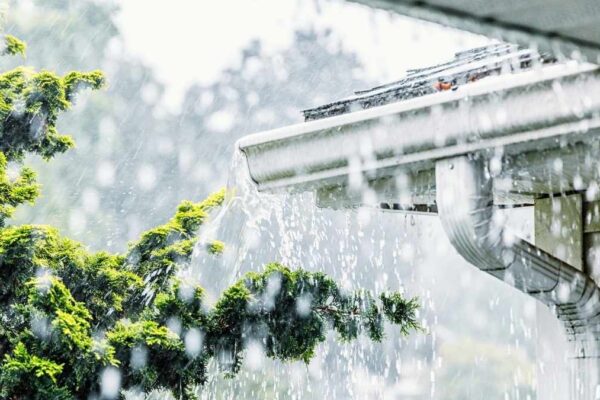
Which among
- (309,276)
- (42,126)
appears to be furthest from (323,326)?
(42,126)

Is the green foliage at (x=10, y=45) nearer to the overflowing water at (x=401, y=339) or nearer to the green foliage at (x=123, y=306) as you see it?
the green foliage at (x=123, y=306)

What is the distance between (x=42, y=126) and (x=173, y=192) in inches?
457

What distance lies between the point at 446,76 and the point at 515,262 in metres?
0.75

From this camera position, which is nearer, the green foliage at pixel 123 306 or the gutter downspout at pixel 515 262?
the gutter downspout at pixel 515 262

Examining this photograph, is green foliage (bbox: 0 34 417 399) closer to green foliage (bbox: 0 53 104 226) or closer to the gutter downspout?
green foliage (bbox: 0 53 104 226)

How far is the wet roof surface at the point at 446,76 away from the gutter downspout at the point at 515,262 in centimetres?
31

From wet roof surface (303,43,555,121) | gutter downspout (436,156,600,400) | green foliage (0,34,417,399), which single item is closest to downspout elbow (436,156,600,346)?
gutter downspout (436,156,600,400)

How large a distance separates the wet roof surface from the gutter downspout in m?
0.31

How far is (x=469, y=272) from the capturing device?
1856 centimetres

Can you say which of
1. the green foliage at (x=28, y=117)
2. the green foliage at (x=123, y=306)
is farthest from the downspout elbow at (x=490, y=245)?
the green foliage at (x=28, y=117)

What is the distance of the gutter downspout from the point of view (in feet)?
13.0

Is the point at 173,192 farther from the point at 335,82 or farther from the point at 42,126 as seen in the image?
the point at 42,126

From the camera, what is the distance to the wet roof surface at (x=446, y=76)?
3.96m

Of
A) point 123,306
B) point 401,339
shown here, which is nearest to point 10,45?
point 123,306
